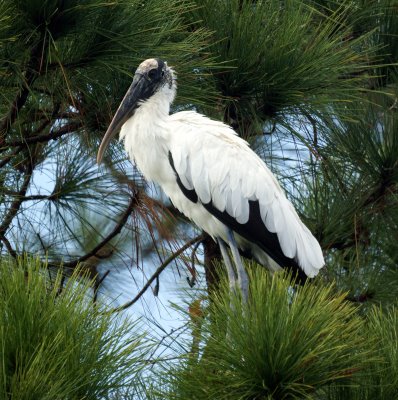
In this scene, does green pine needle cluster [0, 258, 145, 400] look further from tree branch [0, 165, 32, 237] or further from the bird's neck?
the bird's neck

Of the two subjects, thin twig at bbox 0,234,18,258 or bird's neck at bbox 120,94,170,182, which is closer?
thin twig at bbox 0,234,18,258

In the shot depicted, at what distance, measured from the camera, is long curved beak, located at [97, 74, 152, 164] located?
3246mm

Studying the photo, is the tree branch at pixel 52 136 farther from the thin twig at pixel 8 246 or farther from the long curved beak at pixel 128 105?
the thin twig at pixel 8 246

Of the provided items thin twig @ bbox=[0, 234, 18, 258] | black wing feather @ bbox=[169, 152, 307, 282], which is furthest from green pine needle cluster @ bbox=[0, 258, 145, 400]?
black wing feather @ bbox=[169, 152, 307, 282]

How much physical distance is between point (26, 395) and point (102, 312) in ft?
1.01

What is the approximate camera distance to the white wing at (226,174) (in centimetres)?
335

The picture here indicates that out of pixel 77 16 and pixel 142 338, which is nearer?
pixel 142 338

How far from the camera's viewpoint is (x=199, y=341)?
8.22ft

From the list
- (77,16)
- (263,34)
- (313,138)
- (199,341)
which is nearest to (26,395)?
(199,341)

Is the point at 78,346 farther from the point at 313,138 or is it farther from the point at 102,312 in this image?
the point at 313,138

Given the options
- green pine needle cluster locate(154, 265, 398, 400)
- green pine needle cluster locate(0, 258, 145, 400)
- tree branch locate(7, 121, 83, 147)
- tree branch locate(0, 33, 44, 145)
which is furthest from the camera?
tree branch locate(7, 121, 83, 147)

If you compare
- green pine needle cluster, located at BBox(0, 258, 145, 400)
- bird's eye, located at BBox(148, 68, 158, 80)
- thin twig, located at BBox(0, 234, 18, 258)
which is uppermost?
bird's eye, located at BBox(148, 68, 158, 80)

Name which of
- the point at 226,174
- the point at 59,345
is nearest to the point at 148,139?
the point at 226,174

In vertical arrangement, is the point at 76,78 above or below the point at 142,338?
above
